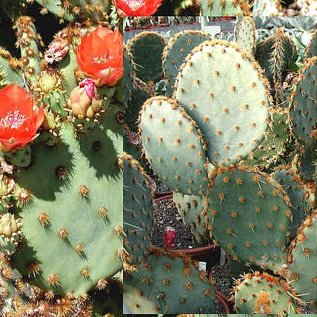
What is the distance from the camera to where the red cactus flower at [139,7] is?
6.34 feet

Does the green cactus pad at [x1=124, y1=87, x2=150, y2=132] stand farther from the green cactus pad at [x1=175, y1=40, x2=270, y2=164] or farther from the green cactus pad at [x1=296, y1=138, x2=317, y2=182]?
the green cactus pad at [x1=296, y1=138, x2=317, y2=182]

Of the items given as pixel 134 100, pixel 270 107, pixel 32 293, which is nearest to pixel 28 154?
pixel 134 100

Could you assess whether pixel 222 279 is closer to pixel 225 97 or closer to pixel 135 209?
pixel 135 209

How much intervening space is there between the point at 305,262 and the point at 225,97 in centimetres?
46

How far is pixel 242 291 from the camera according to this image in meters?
1.83

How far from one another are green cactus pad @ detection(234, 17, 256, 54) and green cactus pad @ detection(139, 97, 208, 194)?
23cm

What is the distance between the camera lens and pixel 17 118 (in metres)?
1.92

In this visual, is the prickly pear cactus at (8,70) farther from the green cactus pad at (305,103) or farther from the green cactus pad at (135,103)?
the green cactus pad at (305,103)

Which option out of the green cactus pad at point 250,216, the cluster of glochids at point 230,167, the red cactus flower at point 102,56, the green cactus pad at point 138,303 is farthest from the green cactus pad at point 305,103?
the green cactus pad at point 138,303

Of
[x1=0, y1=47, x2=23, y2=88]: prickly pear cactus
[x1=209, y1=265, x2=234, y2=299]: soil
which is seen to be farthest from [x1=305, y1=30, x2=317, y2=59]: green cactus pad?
[x1=0, y1=47, x2=23, y2=88]: prickly pear cactus

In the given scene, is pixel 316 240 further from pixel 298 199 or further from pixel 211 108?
pixel 211 108

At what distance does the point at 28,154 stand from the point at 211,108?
0.50m

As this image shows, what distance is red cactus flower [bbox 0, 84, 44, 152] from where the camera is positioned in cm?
187

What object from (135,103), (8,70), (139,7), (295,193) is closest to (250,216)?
(295,193)
